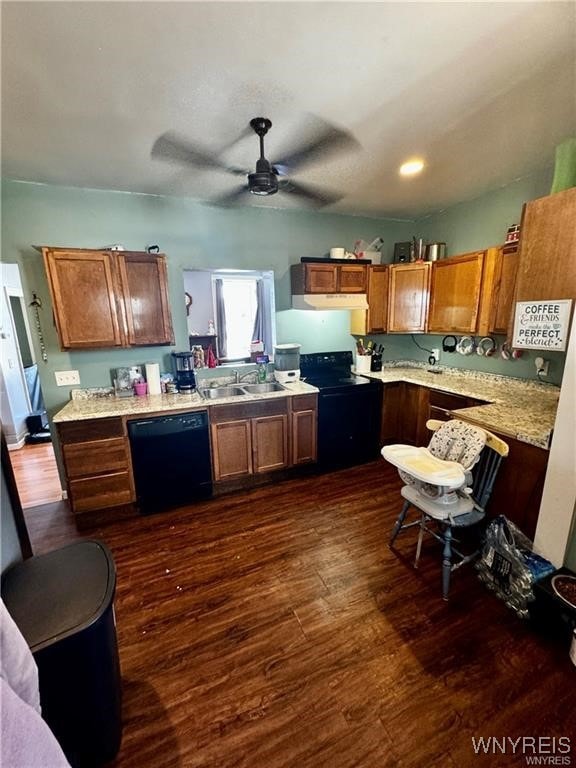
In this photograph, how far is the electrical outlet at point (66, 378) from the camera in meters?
2.81

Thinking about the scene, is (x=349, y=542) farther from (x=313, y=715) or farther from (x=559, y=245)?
(x=559, y=245)

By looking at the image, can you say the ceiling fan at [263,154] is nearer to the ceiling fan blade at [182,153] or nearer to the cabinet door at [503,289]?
the ceiling fan blade at [182,153]

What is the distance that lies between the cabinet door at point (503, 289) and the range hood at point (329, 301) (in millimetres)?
1205

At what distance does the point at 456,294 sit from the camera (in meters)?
3.14

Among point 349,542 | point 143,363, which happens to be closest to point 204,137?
point 143,363

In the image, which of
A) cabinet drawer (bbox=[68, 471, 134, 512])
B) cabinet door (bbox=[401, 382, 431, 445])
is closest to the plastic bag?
cabinet door (bbox=[401, 382, 431, 445])

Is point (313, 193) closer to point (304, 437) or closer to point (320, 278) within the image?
point (320, 278)

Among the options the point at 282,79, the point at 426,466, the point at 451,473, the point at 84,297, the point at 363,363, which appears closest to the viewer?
the point at 282,79

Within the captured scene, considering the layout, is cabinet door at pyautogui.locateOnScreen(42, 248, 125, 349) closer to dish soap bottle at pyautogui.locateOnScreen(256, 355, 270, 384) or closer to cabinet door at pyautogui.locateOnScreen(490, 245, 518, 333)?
dish soap bottle at pyautogui.locateOnScreen(256, 355, 270, 384)

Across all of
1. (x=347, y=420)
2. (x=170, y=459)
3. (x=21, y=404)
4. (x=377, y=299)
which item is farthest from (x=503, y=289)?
(x=21, y=404)

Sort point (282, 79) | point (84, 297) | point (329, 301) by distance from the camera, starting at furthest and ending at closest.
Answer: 1. point (329, 301)
2. point (84, 297)
3. point (282, 79)

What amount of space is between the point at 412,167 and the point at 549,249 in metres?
1.18

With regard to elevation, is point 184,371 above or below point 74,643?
above

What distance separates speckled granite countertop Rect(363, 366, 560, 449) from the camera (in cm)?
193
